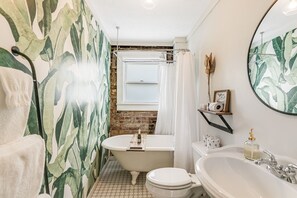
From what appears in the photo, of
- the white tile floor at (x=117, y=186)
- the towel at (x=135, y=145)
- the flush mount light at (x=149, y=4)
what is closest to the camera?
the flush mount light at (x=149, y=4)

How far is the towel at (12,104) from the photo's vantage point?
771mm

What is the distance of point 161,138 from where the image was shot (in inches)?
142

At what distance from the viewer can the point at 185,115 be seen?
105 inches

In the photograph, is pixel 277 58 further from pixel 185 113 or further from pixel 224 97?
pixel 185 113

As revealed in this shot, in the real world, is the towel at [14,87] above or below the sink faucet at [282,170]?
above

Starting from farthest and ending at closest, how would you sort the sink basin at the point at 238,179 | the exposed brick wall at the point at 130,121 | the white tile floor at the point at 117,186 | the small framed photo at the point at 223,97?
the exposed brick wall at the point at 130,121, the white tile floor at the point at 117,186, the small framed photo at the point at 223,97, the sink basin at the point at 238,179

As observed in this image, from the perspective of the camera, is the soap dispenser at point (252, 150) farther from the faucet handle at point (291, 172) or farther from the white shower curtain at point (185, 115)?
the white shower curtain at point (185, 115)

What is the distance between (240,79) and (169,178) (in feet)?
3.81

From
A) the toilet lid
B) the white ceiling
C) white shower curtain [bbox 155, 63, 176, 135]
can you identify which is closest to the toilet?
the toilet lid

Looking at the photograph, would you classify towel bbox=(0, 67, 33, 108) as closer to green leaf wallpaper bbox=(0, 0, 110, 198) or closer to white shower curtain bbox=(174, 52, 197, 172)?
green leaf wallpaper bbox=(0, 0, 110, 198)

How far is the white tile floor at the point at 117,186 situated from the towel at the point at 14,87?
1.99m

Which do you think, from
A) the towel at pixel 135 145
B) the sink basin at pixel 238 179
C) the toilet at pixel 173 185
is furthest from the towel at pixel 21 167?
the towel at pixel 135 145

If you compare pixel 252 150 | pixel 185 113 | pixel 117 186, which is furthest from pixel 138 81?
pixel 252 150

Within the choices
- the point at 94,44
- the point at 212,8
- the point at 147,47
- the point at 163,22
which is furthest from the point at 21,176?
the point at 147,47
